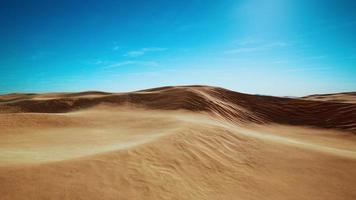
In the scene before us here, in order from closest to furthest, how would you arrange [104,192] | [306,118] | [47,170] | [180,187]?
[104,192] → [47,170] → [180,187] → [306,118]

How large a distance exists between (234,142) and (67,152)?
6.12 m

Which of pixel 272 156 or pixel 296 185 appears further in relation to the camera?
pixel 272 156

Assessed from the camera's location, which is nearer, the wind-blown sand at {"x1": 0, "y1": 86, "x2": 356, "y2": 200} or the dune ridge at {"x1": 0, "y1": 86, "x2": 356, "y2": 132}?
the wind-blown sand at {"x1": 0, "y1": 86, "x2": 356, "y2": 200}

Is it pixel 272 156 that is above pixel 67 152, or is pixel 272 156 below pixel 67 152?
below

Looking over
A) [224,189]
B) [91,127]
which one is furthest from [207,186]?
[91,127]

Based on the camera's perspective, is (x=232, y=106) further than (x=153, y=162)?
Yes

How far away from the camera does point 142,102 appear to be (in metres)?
22.1

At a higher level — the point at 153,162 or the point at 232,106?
the point at 232,106

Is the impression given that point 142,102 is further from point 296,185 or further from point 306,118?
point 296,185

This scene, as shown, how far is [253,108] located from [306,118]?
4257 mm

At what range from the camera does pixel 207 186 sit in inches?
271

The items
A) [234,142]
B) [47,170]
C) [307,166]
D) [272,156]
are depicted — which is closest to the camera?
[47,170]

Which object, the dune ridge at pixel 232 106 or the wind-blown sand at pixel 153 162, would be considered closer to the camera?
the wind-blown sand at pixel 153 162

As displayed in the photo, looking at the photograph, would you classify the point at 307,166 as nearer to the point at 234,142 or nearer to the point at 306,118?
the point at 234,142
